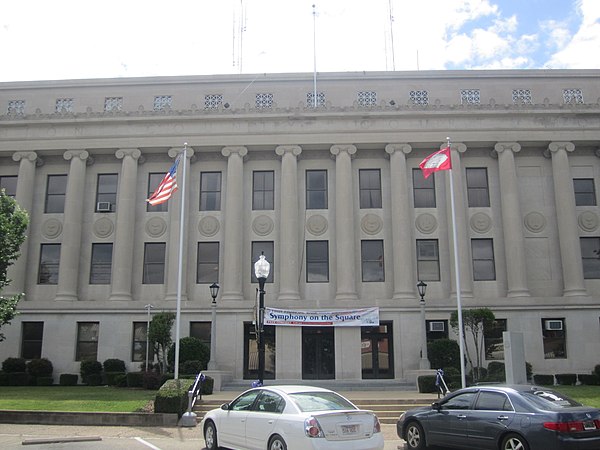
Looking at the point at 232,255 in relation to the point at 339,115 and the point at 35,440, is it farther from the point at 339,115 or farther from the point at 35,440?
the point at 35,440

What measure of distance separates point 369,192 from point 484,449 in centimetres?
2424

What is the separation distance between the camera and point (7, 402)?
69.3 ft

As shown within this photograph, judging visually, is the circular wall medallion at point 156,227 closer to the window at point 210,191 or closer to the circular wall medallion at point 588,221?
the window at point 210,191

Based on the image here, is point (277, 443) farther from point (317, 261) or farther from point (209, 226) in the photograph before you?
point (209, 226)

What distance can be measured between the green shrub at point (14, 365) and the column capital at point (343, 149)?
70.0 feet

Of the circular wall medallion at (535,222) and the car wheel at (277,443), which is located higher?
the circular wall medallion at (535,222)

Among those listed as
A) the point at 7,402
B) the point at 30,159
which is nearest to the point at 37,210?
the point at 30,159

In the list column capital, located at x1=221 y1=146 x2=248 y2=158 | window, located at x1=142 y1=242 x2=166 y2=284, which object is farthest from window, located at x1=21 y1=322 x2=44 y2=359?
column capital, located at x1=221 y1=146 x2=248 y2=158

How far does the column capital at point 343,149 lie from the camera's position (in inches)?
1372

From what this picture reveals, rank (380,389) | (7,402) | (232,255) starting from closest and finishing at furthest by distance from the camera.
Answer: (7,402) → (380,389) → (232,255)

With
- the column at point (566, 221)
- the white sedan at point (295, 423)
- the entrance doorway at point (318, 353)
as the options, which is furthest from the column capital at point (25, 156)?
the column at point (566, 221)

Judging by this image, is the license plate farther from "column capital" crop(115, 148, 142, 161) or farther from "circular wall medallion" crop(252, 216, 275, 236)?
"column capital" crop(115, 148, 142, 161)

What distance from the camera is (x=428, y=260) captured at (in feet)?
112

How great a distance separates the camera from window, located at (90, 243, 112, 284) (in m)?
34.8
